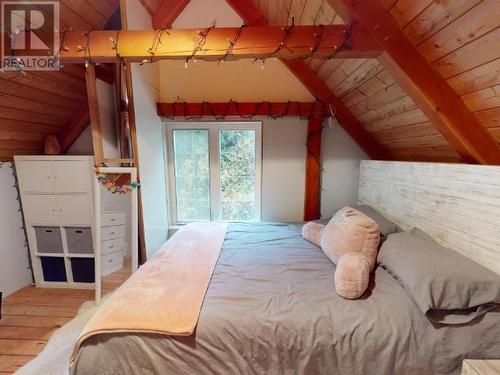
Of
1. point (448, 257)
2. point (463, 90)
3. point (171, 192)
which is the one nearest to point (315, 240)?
point (448, 257)

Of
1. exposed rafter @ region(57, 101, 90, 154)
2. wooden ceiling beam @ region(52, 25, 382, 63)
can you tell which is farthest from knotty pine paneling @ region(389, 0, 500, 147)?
exposed rafter @ region(57, 101, 90, 154)

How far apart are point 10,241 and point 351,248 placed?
10.3 ft

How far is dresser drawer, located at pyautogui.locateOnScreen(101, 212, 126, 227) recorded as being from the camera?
7.49 ft

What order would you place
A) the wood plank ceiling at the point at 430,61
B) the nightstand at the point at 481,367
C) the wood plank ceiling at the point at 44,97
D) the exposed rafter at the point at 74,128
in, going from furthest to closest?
the exposed rafter at the point at 74,128
the wood plank ceiling at the point at 44,97
the wood plank ceiling at the point at 430,61
the nightstand at the point at 481,367

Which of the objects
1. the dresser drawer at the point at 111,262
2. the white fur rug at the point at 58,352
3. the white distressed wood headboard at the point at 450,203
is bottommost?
the white fur rug at the point at 58,352

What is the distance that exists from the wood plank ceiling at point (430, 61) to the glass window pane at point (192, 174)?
157 cm

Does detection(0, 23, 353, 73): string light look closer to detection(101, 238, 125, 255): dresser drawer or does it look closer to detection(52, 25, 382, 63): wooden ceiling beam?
detection(52, 25, 382, 63): wooden ceiling beam

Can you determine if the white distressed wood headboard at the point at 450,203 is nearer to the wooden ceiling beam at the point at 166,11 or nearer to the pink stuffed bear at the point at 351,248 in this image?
the pink stuffed bear at the point at 351,248

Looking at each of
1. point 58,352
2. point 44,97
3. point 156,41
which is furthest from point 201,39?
point 58,352

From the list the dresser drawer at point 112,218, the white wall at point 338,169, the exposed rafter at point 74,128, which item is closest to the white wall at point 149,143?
the dresser drawer at point 112,218

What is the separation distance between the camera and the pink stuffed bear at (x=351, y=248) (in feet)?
4.29

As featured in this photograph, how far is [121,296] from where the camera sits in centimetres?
133

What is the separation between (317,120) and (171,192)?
1971mm

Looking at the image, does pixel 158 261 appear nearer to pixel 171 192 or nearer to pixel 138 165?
pixel 138 165
